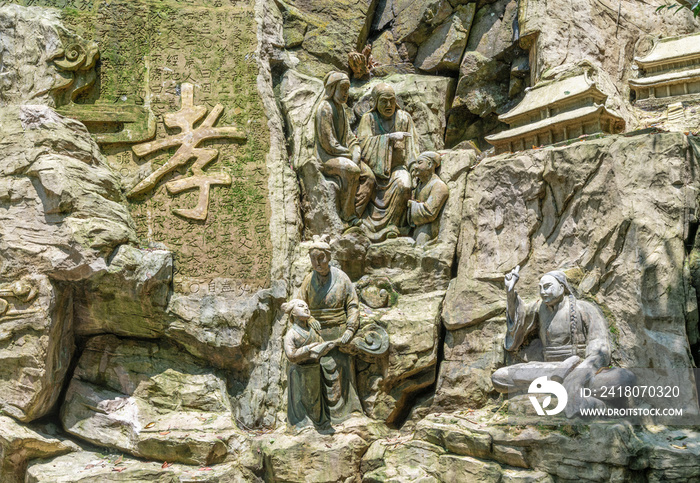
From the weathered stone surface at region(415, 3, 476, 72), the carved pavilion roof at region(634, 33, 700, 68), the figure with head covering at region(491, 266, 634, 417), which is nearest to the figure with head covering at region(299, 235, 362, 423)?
the figure with head covering at region(491, 266, 634, 417)

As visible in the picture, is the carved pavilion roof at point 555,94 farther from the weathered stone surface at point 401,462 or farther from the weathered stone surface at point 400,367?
the weathered stone surface at point 401,462

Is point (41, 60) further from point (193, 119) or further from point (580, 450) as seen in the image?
point (580, 450)

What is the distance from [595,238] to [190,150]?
6.03m

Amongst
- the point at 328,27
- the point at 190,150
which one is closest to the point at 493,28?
the point at 328,27

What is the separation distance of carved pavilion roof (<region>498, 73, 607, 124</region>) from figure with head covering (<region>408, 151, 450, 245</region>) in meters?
1.51

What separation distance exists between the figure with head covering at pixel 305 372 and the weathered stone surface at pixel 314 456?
21 centimetres

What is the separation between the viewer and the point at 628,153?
29.3 feet

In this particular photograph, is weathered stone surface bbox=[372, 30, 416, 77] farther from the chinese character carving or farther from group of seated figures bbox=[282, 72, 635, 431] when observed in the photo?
the chinese character carving

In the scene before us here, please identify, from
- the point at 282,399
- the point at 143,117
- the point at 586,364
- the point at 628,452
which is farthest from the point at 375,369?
the point at 143,117

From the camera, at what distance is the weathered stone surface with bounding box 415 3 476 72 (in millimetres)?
13195

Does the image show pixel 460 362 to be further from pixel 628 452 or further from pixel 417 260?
pixel 628 452

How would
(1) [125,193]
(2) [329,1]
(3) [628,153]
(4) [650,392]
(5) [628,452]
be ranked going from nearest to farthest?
(5) [628,452] < (4) [650,392] < (3) [628,153] < (1) [125,193] < (2) [329,1]

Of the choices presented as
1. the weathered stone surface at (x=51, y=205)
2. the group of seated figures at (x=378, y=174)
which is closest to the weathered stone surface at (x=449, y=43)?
the group of seated figures at (x=378, y=174)

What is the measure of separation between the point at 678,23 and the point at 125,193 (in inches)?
416
